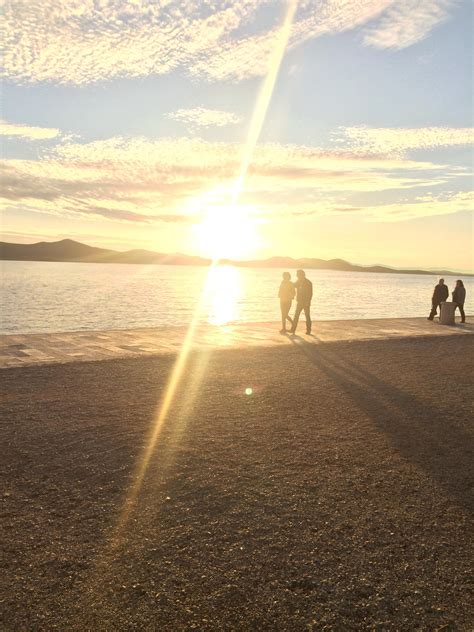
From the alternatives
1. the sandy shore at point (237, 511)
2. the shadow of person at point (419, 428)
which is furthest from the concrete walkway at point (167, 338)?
the shadow of person at point (419, 428)

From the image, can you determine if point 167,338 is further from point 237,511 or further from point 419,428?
point 237,511

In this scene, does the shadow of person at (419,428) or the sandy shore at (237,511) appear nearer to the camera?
the sandy shore at (237,511)

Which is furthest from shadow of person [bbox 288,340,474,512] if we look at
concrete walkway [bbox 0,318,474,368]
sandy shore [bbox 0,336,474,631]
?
concrete walkway [bbox 0,318,474,368]

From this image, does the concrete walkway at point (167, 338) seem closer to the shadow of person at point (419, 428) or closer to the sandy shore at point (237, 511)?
the sandy shore at point (237, 511)

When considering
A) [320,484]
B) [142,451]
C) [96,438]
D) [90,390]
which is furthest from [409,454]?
[90,390]

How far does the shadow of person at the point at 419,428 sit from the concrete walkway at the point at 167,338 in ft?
14.2

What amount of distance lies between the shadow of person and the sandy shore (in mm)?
31

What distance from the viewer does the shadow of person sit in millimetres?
5158

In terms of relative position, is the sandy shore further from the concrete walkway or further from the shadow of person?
the concrete walkway

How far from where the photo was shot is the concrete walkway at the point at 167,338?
11.3m

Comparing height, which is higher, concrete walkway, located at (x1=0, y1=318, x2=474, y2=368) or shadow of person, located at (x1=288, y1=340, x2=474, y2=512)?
concrete walkway, located at (x1=0, y1=318, x2=474, y2=368)

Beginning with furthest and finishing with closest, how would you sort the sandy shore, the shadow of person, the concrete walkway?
the concrete walkway < the shadow of person < the sandy shore

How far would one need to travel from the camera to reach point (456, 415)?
7.41m

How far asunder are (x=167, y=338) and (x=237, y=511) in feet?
34.2
